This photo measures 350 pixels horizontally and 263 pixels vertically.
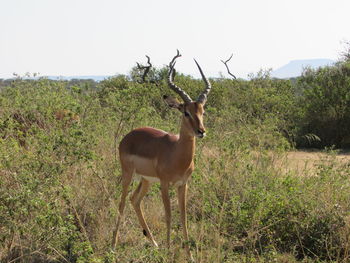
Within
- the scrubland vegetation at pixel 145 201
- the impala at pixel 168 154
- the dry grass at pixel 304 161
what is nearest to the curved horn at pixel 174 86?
the impala at pixel 168 154

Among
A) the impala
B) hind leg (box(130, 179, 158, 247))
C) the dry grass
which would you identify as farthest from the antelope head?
the dry grass

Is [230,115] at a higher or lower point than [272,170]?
higher

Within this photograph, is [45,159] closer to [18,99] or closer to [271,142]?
[18,99]

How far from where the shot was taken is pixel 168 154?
6152mm

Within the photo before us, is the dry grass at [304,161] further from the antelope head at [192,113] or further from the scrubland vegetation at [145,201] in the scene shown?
the antelope head at [192,113]

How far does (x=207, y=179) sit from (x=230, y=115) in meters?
2.72

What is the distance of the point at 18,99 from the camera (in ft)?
31.2

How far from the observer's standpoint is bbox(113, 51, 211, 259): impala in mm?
5953

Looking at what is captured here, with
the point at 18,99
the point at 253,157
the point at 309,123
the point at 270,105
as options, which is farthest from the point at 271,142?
the point at 309,123

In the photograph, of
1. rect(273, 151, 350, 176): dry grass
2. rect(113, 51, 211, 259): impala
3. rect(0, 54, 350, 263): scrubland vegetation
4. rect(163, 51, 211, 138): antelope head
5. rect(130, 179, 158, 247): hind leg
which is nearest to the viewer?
rect(0, 54, 350, 263): scrubland vegetation

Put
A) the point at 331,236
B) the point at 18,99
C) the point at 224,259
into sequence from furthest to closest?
the point at 18,99 → the point at 331,236 → the point at 224,259

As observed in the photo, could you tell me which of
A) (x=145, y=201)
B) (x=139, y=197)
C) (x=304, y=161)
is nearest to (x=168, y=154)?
(x=139, y=197)

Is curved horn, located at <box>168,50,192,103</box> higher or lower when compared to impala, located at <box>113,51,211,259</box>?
higher

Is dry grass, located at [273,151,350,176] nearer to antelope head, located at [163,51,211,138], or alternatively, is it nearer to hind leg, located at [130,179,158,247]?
hind leg, located at [130,179,158,247]
